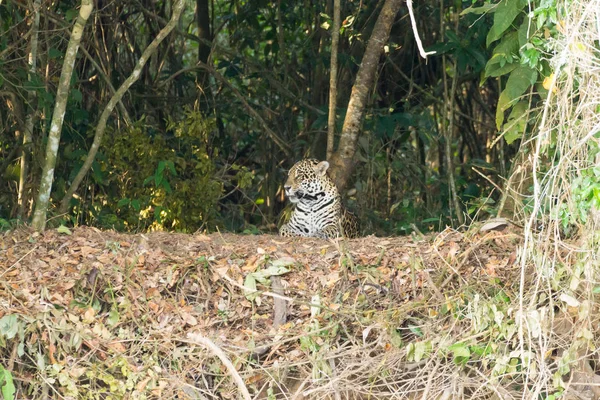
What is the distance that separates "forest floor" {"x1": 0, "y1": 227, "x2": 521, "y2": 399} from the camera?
21.1 feet

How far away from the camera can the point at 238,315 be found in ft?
22.1

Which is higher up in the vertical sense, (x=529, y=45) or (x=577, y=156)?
(x=529, y=45)

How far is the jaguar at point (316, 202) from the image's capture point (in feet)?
31.1

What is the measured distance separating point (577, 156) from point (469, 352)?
1.37m

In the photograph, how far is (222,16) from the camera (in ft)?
38.9

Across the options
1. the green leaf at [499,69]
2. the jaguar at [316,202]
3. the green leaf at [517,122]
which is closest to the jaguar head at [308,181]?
the jaguar at [316,202]

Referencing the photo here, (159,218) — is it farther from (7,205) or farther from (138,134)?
(7,205)

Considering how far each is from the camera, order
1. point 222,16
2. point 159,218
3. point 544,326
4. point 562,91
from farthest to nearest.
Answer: point 222,16 → point 159,218 → point 544,326 → point 562,91

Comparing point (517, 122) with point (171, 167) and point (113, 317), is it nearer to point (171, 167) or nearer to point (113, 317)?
point (113, 317)

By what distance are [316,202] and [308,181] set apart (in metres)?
0.21

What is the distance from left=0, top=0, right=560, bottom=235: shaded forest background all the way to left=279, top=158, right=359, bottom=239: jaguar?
1.81ft

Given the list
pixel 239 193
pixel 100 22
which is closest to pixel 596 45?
pixel 100 22

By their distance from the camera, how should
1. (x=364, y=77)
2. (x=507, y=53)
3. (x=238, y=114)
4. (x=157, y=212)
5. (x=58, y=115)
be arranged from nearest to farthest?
(x=507, y=53) → (x=58, y=115) → (x=364, y=77) → (x=157, y=212) → (x=238, y=114)

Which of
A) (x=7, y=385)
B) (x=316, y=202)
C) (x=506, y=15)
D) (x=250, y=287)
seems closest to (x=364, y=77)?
(x=316, y=202)
